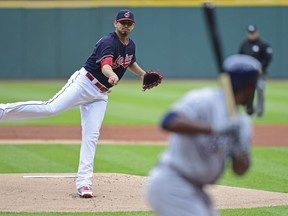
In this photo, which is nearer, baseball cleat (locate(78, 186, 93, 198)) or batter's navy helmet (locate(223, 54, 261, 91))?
batter's navy helmet (locate(223, 54, 261, 91))

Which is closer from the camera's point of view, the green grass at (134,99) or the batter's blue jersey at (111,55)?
the batter's blue jersey at (111,55)

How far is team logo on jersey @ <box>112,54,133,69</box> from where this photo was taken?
830 cm

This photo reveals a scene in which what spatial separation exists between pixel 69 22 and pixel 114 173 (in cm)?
1797

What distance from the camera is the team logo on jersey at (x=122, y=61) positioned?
8.30 metres

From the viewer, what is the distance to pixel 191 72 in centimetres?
2784

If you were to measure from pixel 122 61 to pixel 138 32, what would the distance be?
19363 millimetres

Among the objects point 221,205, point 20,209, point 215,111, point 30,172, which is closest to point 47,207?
point 20,209

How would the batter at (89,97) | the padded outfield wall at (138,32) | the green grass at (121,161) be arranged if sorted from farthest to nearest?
1. the padded outfield wall at (138,32)
2. the green grass at (121,161)
3. the batter at (89,97)

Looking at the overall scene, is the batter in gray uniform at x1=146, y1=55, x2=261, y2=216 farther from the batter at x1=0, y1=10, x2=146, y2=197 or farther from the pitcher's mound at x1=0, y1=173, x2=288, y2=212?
the batter at x1=0, y1=10, x2=146, y2=197

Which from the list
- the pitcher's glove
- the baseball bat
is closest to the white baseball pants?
the pitcher's glove

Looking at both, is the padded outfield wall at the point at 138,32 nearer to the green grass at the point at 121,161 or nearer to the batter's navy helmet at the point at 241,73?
the green grass at the point at 121,161

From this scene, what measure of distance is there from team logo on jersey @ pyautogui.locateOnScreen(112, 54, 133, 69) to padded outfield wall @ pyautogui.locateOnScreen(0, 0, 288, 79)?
1897 cm

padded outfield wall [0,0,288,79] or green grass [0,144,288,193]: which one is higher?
green grass [0,144,288,193]

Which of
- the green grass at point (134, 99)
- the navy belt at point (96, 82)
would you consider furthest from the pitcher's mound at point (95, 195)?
the green grass at point (134, 99)
